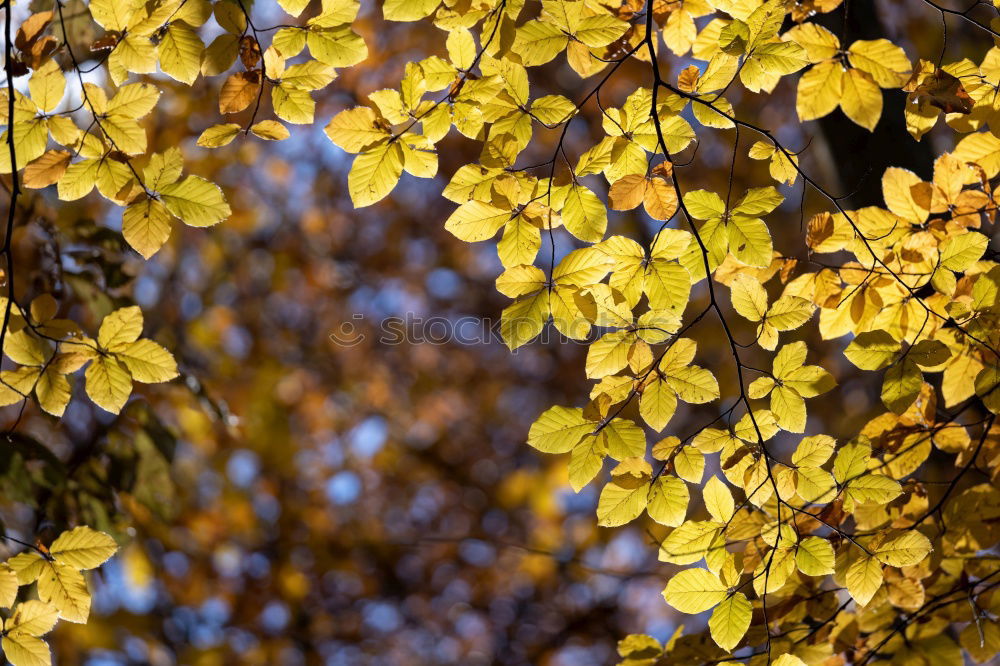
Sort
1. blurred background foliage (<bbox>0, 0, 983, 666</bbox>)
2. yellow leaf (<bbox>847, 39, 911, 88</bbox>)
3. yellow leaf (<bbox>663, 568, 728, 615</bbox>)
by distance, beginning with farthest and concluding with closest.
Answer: blurred background foliage (<bbox>0, 0, 983, 666</bbox>), yellow leaf (<bbox>663, 568, 728, 615</bbox>), yellow leaf (<bbox>847, 39, 911, 88</bbox>)

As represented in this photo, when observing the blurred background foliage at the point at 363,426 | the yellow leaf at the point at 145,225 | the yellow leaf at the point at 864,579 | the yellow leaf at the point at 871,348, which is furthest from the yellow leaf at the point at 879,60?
the blurred background foliage at the point at 363,426

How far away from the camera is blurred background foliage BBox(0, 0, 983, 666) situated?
6.25 metres

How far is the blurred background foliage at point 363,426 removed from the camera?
6250 mm

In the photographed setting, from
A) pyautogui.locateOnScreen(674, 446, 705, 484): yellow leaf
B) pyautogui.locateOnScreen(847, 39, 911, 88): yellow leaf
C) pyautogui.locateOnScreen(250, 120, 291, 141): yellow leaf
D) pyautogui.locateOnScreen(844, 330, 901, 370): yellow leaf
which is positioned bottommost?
pyautogui.locateOnScreen(674, 446, 705, 484): yellow leaf

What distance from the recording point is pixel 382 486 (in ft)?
31.5

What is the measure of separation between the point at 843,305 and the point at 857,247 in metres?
0.12

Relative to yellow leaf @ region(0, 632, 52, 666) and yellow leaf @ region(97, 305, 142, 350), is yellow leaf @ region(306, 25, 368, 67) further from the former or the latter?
yellow leaf @ region(0, 632, 52, 666)

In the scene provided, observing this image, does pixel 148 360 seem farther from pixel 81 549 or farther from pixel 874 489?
pixel 874 489

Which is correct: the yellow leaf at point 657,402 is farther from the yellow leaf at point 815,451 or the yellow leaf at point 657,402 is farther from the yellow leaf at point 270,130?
the yellow leaf at point 270,130

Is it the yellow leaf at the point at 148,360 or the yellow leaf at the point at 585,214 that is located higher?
the yellow leaf at the point at 585,214

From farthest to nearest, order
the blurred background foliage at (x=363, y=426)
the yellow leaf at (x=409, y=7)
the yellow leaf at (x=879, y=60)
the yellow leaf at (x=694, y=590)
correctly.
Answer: the blurred background foliage at (x=363, y=426) → the yellow leaf at (x=694, y=590) → the yellow leaf at (x=409, y=7) → the yellow leaf at (x=879, y=60)

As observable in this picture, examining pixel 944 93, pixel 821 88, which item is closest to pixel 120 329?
pixel 821 88

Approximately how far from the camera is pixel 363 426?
952 centimetres

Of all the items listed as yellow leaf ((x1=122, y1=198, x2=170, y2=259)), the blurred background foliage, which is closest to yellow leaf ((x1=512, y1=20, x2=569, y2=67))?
yellow leaf ((x1=122, y1=198, x2=170, y2=259))
